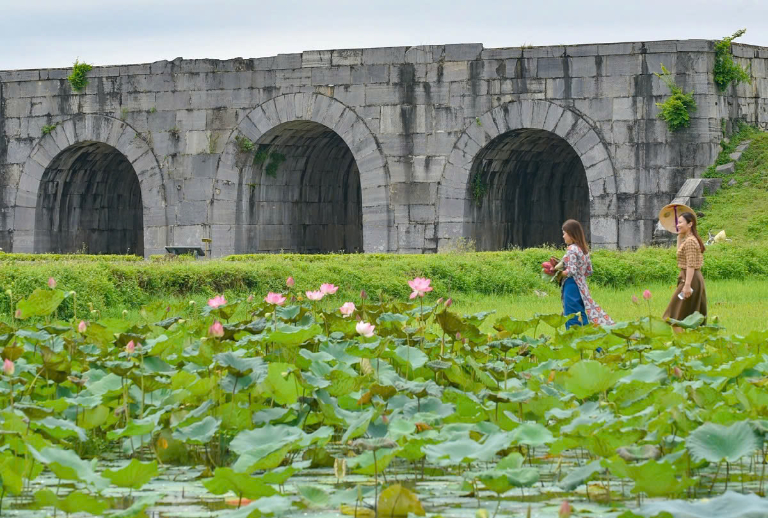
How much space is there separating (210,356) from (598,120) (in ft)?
46.3

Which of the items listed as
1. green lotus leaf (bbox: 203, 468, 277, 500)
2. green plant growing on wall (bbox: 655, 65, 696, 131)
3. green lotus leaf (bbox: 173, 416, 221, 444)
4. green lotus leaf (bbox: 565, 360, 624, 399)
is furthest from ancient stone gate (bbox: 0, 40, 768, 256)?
green lotus leaf (bbox: 203, 468, 277, 500)

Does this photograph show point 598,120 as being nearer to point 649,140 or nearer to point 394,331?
point 649,140

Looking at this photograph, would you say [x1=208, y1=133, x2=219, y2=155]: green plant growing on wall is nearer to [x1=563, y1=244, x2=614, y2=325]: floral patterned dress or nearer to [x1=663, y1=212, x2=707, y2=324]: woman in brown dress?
[x1=563, y1=244, x2=614, y2=325]: floral patterned dress

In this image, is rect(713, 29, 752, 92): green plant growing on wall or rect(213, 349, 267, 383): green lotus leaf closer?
rect(213, 349, 267, 383): green lotus leaf

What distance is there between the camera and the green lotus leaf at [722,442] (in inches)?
161

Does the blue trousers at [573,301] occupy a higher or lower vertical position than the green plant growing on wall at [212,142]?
lower

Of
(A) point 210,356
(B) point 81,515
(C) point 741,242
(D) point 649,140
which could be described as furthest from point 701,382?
(D) point 649,140

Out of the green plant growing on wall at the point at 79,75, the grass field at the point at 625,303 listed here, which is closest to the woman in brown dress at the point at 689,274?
the grass field at the point at 625,303

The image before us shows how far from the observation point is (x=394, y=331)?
7520 millimetres

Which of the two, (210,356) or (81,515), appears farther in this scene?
(210,356)

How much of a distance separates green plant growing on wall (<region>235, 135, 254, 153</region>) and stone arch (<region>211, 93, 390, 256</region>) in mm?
39

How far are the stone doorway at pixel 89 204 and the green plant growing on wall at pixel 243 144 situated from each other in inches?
122

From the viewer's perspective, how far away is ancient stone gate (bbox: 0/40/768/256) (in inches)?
755

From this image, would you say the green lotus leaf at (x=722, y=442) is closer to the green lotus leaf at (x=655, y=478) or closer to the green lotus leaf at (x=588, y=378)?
the green lotus leaf at (x=655, y=478)
